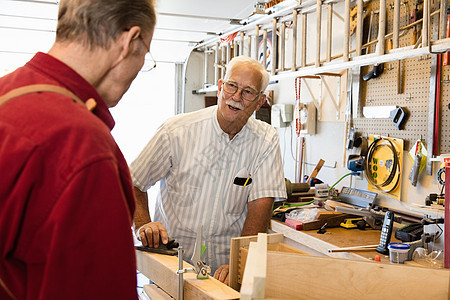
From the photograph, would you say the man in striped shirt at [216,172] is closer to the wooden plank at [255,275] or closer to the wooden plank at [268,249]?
the wooden plank at [268,249]

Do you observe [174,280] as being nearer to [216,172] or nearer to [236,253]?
[236,253]

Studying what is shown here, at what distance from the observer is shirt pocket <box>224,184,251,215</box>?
243 centimetres

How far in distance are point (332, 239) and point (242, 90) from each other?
104 cm

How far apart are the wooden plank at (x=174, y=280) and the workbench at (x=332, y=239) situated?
1.16 meters

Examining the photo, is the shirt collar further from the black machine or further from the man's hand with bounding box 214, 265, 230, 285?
the black machine

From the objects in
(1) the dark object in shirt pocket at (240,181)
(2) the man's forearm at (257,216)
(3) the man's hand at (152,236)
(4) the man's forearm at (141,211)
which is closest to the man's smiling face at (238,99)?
(1) the dark object in shirt pocket at (240,181)

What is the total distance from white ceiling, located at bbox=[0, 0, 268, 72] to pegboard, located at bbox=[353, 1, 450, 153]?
1085 millimetres

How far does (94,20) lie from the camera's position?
0.92 m

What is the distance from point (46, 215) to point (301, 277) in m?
0.61

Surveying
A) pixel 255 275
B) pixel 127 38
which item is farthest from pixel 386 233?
pixel 127 38

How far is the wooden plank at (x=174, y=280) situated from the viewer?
1.34 metres

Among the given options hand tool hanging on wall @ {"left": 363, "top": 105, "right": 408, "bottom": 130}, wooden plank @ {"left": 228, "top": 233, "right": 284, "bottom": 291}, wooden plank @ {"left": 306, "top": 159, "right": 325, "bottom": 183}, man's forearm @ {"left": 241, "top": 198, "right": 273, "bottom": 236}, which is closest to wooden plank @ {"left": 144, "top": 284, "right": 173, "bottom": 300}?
wooden plank @ {"left": 228, "top": 233, "right": 284, "bottom": 291}

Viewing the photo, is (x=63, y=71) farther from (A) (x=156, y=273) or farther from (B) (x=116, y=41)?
(A) (x=156, y=273)

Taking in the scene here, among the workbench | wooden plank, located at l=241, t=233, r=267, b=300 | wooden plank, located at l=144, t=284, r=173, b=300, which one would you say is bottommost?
the workbench
